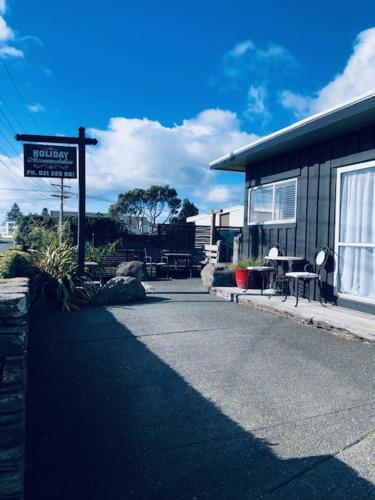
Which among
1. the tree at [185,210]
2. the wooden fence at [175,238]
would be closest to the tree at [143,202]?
the tree at [185,210]

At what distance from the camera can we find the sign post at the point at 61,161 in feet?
21.9

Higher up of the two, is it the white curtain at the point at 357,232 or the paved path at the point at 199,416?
the white curtain at the point at 357,232

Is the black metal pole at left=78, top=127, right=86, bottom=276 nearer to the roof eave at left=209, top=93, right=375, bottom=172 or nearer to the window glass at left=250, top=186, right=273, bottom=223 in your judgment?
the roof eave at left=209, top=93, right=375, bottom=172

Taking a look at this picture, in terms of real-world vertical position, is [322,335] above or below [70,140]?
below

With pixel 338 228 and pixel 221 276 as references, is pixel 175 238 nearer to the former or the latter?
pixel 221 276

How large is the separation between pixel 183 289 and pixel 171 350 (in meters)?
4.62

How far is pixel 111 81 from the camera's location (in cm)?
1028

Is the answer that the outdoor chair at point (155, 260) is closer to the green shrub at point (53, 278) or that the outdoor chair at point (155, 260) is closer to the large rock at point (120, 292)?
the large rock at point (120, 292)

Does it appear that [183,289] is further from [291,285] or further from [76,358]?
[76,358]

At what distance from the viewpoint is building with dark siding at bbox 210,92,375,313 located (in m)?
5.10

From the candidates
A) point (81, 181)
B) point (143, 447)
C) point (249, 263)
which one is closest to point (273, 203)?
point (249, 263)

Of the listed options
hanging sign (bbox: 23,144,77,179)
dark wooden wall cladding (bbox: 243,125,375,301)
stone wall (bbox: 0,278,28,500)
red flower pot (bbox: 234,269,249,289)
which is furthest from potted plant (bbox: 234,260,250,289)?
stone wall (bbox: 0,278,28,500)

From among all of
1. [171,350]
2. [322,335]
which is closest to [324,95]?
[322,335]

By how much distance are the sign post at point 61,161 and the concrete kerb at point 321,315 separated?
10.3 feet
